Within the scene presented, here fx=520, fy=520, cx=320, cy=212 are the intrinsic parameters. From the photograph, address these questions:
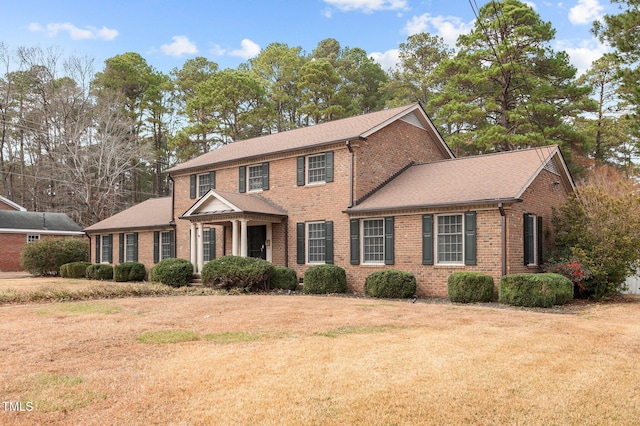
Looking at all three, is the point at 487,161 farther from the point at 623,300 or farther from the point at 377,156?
the point at 623,300

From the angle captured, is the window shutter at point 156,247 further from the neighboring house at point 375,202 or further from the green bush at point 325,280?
the green bush at point 325,280

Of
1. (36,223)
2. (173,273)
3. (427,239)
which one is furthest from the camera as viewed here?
(36,223)

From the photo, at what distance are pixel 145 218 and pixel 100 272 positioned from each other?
367 cm

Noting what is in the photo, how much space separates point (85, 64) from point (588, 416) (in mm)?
44446

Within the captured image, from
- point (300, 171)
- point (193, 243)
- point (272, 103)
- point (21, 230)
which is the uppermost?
point (272, 103)

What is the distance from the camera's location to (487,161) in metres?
19.2

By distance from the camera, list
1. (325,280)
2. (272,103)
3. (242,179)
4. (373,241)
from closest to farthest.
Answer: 1. (325,280)
2. (373,241)
3. (242,179)
4. (272,103)

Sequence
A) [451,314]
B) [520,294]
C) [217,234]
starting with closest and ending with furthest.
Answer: [451,314] → [520,294] → [217,234]

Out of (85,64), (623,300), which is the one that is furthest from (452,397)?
(85,64)

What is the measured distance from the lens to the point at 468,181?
17766mm

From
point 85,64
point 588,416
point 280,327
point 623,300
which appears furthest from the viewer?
point 85,64

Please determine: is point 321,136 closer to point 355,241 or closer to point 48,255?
point 355,241

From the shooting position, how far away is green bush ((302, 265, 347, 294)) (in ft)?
59.6

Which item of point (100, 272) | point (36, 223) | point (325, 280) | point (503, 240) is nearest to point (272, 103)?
point (36, 223)
